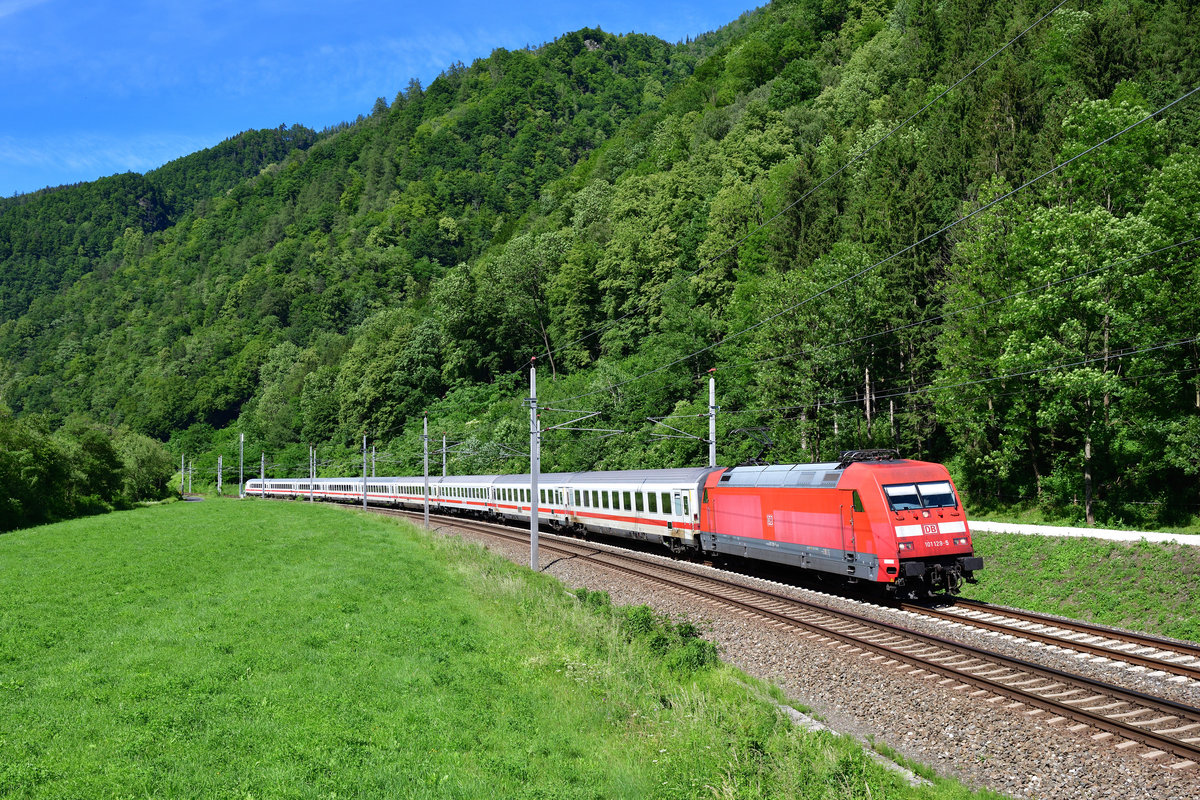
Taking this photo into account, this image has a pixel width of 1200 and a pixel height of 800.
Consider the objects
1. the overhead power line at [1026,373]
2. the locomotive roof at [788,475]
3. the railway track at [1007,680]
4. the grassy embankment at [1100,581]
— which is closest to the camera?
the railway track at [1007,680]

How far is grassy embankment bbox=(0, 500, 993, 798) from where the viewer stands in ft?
29.7

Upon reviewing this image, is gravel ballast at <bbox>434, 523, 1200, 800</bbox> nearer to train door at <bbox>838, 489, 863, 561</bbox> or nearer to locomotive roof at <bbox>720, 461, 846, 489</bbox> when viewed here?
train door at <bbox>838, 489, 863, 561</bbox>

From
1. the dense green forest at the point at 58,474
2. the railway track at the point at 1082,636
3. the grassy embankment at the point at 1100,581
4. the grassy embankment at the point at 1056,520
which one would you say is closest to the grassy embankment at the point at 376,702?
the railway track at the point at 1082,636

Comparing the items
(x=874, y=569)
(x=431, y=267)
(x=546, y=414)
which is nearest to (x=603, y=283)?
(x=546, y=414)

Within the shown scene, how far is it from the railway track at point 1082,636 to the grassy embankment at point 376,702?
650 cm

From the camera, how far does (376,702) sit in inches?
468

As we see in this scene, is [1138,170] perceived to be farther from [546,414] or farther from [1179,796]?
[546,414]

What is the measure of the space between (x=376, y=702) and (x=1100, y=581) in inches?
765

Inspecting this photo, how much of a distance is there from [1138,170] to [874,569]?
2398 centimetres

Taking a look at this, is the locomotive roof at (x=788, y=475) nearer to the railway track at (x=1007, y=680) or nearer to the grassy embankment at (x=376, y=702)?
the railway track at (x=1007, y=680)

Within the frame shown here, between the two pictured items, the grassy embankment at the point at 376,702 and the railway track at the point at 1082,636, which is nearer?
the grassy embankment at the point at 376,702

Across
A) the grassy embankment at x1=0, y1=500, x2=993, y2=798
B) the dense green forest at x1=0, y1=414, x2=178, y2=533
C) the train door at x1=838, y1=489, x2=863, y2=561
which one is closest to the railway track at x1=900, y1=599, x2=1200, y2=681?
the train door at x1=838, y1=489, x2=863, y2=561

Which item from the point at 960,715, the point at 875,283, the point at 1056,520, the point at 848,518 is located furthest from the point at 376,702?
the point at 875,283

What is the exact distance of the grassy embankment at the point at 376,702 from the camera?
9.05 meters
